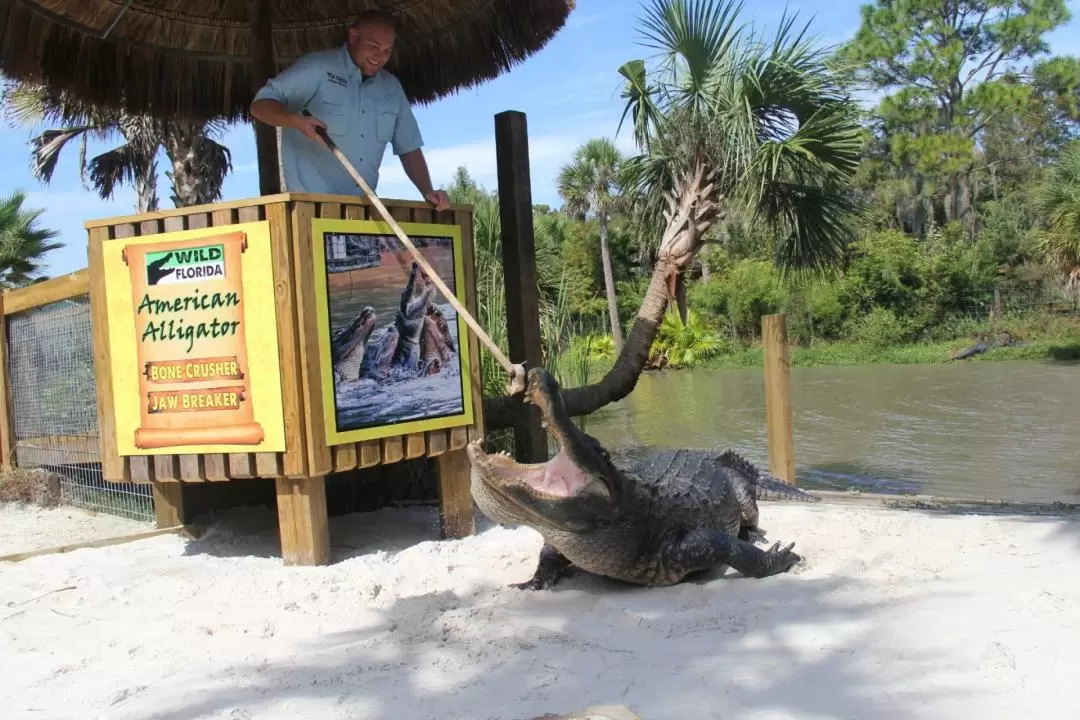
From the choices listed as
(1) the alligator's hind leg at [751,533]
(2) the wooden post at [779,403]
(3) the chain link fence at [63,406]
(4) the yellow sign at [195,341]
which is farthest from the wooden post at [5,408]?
(2) the wooden post at [779,403]

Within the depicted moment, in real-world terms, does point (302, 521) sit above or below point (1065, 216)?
below

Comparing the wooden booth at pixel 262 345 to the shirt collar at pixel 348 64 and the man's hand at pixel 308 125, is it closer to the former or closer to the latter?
the man's hand at pixel 308 125

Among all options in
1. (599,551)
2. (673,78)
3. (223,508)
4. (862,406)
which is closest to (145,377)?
(223,508)

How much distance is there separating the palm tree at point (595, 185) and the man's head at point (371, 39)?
2377cm

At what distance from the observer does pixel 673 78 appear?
715cm

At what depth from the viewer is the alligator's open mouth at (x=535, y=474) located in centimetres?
272

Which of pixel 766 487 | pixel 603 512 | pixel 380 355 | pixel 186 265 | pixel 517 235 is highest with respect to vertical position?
pixel 517 235

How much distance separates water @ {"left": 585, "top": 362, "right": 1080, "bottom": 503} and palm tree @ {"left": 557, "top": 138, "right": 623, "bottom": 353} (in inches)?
386

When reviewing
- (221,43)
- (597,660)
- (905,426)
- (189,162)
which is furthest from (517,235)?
(189,162)

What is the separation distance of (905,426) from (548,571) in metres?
10.0

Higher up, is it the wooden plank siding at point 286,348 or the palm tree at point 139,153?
the palm tree at point 139,153

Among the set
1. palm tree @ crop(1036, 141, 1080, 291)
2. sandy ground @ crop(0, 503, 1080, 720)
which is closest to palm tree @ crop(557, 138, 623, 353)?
palm tree @ crop(1036, 141, 1080, 291)

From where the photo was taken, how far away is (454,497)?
4.27 m

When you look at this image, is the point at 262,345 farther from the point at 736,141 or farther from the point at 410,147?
the point at 736,141
